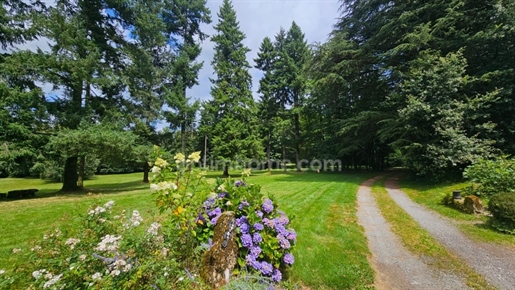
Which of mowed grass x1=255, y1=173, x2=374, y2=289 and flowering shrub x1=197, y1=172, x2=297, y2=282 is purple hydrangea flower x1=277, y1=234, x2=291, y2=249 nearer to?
flowering shrub x1=197, y1=172, x2=297, y2=282

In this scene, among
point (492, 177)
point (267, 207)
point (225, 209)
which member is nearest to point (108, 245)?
point (225, 209)

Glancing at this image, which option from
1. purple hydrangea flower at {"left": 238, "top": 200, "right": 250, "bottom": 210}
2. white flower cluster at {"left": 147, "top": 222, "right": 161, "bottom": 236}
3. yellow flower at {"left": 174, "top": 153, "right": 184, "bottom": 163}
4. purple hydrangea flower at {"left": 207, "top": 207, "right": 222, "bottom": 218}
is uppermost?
yellow flower at {"left": 174, "top": 153, "right": 184, "bottom": 163}

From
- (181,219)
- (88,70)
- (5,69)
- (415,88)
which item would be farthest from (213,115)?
(181,219)

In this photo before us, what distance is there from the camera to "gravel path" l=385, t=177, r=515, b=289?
315cm

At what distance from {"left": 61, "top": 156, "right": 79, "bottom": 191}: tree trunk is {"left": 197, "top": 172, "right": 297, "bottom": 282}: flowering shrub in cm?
1118

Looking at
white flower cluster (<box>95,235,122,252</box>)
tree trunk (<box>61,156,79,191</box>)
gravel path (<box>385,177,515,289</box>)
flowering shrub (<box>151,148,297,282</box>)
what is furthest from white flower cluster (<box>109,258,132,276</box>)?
tree trunk (<box>61,156,79,191</box>)

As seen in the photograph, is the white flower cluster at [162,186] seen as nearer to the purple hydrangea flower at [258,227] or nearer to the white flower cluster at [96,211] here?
the white flower cluster at [96,211]

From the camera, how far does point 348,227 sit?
5.07 meters

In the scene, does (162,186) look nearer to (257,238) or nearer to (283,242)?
(257,238)

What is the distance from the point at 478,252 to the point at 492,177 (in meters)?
3.45

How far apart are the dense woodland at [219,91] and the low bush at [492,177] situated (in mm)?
2264

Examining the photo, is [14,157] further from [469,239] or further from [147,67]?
[469,239]

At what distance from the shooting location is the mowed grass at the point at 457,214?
14.2ft

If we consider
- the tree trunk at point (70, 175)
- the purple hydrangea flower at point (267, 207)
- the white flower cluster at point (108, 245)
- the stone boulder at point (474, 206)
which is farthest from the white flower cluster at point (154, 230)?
the tree trunk at point (70, 175)
